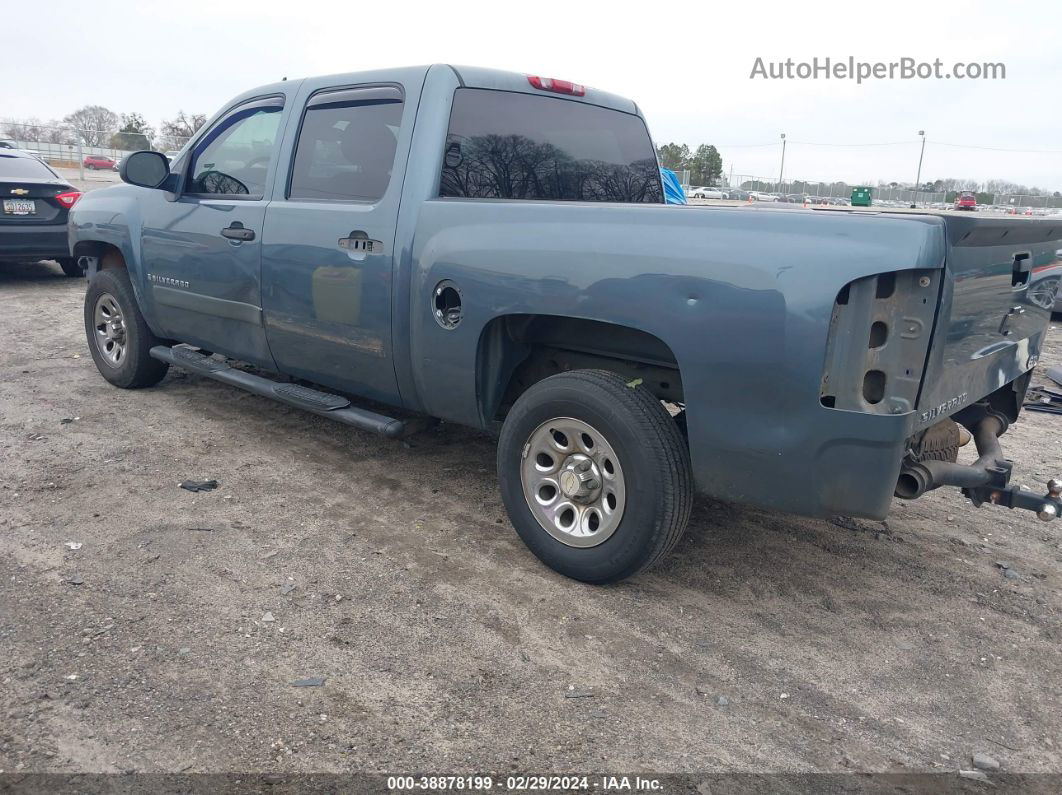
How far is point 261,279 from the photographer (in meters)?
4.36

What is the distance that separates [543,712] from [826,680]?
985mm

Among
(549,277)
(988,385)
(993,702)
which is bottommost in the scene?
(993,702)

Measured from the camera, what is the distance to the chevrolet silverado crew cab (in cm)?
258

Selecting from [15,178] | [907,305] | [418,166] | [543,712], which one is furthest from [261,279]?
[15,178]

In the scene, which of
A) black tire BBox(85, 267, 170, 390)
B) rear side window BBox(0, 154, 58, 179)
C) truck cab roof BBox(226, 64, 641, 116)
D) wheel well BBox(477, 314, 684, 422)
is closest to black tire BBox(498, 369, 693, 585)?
wheel well BBox(477, 314, 684, 422)

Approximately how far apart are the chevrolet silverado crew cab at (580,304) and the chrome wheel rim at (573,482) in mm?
11

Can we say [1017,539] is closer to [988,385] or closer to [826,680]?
[988,385]

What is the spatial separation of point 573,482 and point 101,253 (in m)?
4.37

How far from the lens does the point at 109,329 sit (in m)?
5.81

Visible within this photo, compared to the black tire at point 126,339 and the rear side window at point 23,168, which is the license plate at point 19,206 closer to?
the rear side window at point 23,168

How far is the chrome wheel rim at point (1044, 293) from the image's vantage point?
3422 mm

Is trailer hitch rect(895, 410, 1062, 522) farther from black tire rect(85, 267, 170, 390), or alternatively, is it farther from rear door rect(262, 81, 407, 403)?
black tire rect(85, 267, 170, 390)

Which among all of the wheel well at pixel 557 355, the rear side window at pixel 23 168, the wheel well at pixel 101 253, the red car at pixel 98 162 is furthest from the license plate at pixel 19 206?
the red car at pixel 98 162

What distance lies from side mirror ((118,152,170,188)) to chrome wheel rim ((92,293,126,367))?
1.04 metres
